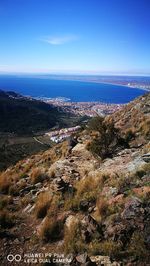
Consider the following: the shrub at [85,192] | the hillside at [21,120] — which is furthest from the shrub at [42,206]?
the hillside at [21,120]

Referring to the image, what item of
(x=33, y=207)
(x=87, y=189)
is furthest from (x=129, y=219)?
(x=33, y=207)

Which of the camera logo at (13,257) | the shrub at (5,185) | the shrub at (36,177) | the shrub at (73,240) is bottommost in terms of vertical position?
the shrub at (5,185)

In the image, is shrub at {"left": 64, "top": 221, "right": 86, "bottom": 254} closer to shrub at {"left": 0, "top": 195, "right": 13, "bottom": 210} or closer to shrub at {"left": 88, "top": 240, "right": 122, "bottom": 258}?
shrub at {"left": 88, "top": 240, "right": 122, "bottom": 258}

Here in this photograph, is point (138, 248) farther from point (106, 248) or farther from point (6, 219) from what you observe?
point (6, 219)

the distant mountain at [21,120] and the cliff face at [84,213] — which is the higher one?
the cliff face at [84,213]

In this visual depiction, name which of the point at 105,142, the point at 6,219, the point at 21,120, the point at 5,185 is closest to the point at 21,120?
the point at 21,120

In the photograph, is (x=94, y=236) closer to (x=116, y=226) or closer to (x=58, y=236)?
(x=116, y=226)

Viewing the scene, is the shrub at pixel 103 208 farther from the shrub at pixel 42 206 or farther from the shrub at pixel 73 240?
the shrub at pixel 42 206

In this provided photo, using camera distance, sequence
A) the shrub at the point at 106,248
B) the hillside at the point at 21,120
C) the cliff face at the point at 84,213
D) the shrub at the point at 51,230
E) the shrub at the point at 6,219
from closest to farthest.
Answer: the shrub at the point at 106,248 → the cliff face at the point at 84,213 → the shrub at the point at 51,230 → the shrub at the point at 6,219 → the hillside at the point at 21,120

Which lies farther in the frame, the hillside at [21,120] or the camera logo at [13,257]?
the hillside at [21,120]

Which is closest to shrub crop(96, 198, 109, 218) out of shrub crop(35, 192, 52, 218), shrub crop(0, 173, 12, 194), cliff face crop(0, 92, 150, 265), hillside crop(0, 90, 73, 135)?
cliff face crop(0, 92, 150, 265)
